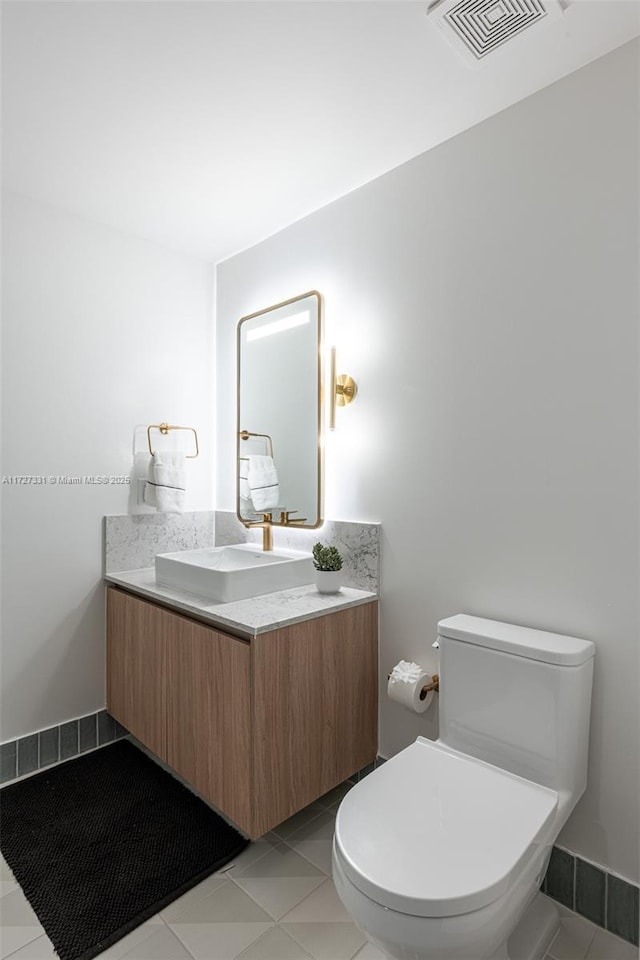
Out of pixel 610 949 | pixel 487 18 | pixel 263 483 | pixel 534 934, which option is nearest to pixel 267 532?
pixel 263 483

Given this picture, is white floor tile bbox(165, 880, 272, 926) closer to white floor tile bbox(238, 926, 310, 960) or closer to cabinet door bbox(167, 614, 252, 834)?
white floor tile bbox(238, 926, 310, 960)

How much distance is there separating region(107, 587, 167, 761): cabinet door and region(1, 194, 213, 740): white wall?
0.34 feet

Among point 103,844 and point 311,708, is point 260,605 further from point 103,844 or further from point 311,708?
point 103,844

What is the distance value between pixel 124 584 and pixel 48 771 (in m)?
0.80

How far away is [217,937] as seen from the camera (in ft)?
4.71

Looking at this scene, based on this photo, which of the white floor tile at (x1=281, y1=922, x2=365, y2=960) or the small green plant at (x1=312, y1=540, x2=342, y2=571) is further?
the small green plant at (x1=312, y1=540, x2=342, y2=571)

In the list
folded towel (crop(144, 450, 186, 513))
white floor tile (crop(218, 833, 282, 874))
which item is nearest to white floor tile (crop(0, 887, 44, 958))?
white floor tile (crop(218, 833, 282, 874))

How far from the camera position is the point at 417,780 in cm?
133

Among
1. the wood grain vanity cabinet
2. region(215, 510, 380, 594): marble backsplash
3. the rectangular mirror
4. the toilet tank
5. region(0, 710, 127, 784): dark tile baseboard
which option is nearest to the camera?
the toilet tank

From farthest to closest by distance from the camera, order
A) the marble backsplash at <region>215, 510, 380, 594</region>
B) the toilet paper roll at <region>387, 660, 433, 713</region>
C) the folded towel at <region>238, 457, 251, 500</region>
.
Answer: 1. the folded towel at <region>238, 457, 251, 500</region>
2. the marble backsplash at <region>215, 510, 380, 594</region>
3. the toilet paper roll at <region>387, 660, 433, 713</region>

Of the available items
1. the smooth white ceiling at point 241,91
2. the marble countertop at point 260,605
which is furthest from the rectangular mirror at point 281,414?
the smooth white ceiling at point 241,91

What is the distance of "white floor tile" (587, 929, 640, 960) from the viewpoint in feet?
4.50

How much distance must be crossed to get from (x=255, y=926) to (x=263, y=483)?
157cm

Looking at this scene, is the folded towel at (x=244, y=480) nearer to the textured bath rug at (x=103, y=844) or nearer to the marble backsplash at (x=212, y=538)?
the marble backsplash at (x=212, y=538)
